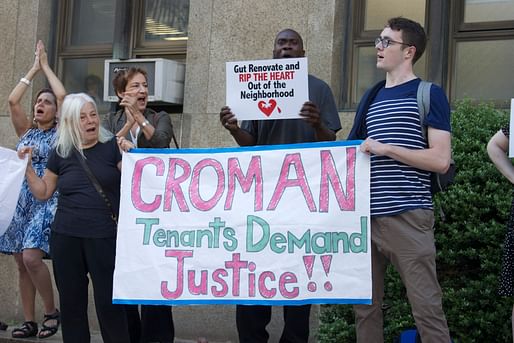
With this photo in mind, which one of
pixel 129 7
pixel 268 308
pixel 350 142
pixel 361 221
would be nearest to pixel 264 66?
pixel 350 142

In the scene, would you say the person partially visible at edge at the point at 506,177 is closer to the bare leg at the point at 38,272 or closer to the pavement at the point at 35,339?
the pavement at the point at 35,339

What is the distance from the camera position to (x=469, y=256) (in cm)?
620

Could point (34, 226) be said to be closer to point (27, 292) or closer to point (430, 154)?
point (27, 292)

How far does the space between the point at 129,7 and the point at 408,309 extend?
4.73 meters

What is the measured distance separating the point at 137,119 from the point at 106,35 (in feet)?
11.6

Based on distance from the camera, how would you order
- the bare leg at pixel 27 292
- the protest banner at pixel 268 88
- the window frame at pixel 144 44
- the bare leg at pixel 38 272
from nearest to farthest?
the protest banner at pixel 268 88 → the bare leg at pixel 38 272 → the bare leg at pixel 27 292 → the window frame at pixel 144 44

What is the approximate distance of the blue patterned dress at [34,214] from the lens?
313 inches

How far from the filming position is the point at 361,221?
18.7 ft

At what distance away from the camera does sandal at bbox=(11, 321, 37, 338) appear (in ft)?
26.8

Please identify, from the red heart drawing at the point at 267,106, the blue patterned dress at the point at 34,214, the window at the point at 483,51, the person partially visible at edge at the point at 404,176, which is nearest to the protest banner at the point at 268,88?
the red heart drawing at the point at 267,106

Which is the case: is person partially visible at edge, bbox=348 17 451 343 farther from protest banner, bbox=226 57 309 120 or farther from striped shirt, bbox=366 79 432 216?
protest banner, bbox=226 57 309 120

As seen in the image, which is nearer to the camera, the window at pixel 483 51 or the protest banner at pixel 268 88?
the protest banner at pixel 268 88

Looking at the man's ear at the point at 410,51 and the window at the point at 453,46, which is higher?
the window at the point at 453,46

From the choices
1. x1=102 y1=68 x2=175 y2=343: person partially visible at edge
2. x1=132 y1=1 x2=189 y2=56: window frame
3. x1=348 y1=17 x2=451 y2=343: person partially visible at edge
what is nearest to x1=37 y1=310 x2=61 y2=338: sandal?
x1=102 y1=68 x2=175 y2=343: person partially visible at edge
